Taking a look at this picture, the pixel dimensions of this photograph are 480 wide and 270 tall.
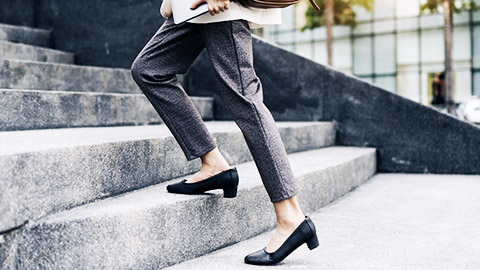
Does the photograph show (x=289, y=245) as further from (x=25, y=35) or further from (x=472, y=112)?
(x=472, y=112)

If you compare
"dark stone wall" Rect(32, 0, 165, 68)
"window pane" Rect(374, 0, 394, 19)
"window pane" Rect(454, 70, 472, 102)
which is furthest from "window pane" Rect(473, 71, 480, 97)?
"dark stone wall" Rect(32, 0, 165, 68)

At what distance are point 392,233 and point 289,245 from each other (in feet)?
3.28

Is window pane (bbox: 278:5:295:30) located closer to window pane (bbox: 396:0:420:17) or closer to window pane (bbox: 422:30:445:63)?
window pane (bbox: 396:0:420:17)

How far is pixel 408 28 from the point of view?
29125 millimetres

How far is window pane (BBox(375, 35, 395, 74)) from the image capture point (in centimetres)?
2984

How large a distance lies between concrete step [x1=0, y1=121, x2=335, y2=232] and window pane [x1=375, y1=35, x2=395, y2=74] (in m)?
28.2

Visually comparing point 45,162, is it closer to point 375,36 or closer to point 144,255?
point 144,255

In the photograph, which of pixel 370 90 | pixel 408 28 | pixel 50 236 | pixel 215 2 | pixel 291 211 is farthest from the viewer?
pixel 408 28

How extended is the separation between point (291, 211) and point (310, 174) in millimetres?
1300

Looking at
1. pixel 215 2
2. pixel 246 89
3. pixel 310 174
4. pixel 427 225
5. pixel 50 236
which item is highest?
pixel 215 2

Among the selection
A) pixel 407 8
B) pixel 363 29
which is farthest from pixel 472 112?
pixel 363 29

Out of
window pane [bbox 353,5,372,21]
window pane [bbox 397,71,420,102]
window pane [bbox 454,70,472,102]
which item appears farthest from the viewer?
window pane [bbox 353,5,372,21]

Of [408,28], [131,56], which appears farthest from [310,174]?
[408,28]

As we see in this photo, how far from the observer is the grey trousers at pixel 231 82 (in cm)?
243
